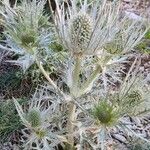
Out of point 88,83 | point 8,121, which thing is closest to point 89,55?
point 88,83

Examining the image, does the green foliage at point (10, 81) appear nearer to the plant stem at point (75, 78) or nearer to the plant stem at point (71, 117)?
the plant stem at point (71, 117)

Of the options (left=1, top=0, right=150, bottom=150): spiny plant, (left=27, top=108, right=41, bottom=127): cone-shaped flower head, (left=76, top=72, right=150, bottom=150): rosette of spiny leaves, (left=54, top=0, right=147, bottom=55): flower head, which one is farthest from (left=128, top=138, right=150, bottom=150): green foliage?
(left=54, top=0, right=147, bottom=55): flower head

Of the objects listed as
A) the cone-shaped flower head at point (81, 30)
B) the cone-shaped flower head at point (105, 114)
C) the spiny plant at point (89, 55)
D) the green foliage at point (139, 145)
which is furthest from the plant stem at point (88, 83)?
the green foliage at point (139, 145)

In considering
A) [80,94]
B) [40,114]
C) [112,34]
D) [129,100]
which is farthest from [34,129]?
[112,34]

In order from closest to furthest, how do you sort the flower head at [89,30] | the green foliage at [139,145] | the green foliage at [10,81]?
1. the flower head at [89,30]
2. the green foliage at [139,145]
3. the green foliage at [10,81]

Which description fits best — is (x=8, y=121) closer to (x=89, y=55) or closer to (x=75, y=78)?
(x=75, y=78)

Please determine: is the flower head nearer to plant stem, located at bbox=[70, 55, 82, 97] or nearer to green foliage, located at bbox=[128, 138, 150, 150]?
plant stem, located at bbox=[70, 55, 82, 97]
